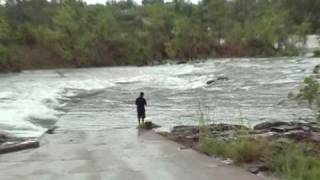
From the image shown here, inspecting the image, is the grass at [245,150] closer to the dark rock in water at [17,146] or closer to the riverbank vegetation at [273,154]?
the riverbank vegetation at [273,154]

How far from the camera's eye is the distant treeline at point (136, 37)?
8606cm

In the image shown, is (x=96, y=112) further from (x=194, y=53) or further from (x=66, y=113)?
(x=194, y=53)

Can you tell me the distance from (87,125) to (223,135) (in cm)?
823

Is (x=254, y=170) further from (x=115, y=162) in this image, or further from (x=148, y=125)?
(x=148, y=125)

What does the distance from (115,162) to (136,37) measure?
80.4m

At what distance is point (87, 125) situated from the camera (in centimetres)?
2366

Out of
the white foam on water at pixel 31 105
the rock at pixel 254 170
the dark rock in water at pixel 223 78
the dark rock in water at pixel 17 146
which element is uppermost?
the rock at pixel 254 170

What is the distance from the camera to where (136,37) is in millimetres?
93312

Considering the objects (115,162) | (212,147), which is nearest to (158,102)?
(212,147)

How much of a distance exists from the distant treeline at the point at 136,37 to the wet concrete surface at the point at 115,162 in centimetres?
6163

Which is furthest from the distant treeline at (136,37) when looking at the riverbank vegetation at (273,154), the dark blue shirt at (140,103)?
the riverbank vegetation at (273,154)

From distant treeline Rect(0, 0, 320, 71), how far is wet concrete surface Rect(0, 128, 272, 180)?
6163 centimetres

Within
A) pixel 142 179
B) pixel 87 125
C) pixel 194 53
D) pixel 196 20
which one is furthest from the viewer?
pixel 196 20

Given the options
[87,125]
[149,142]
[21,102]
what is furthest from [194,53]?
[149,142]
